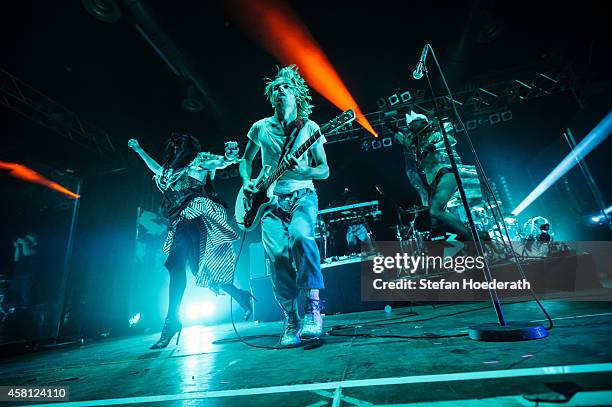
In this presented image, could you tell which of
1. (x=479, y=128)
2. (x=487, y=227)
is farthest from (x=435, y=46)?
(x=487, y=227)

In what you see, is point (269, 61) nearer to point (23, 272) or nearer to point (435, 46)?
point (435, 46)

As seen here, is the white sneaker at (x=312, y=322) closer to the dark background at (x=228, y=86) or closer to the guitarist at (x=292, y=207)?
the guitarist at (x=292, y=207)

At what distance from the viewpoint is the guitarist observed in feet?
6.87

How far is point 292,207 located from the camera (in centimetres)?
234

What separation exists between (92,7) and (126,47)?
1.00 metres

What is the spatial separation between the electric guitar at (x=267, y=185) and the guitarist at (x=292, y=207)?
55mm

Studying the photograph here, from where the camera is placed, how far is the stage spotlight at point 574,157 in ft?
22.6

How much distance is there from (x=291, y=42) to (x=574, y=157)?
26.7 ft

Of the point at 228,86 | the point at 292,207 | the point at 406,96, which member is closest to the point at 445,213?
the point at 292,207

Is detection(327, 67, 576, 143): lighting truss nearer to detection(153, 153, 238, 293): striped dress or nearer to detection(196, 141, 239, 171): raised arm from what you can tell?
detection(196, 141, 239, 171): raised arm

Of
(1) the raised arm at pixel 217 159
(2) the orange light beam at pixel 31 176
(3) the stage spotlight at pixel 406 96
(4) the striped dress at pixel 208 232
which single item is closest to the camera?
(4) the striped dress at pixel 208 232

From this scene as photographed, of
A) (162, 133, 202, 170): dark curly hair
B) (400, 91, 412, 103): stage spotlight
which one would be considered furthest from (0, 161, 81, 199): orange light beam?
(400, 91, 412, 103): stage spotlight

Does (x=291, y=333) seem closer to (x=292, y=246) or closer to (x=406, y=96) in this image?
(x=292, y=246)

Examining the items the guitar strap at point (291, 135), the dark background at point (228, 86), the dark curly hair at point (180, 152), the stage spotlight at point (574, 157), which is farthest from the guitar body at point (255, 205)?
the stage spotlight at point (574, 157)
